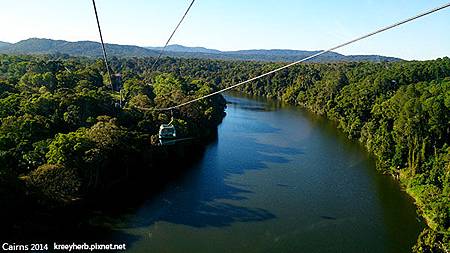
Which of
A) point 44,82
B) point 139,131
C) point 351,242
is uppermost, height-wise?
point 44,82

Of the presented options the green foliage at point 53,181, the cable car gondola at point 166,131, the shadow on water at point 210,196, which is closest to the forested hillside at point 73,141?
the green foliage at point 53,181

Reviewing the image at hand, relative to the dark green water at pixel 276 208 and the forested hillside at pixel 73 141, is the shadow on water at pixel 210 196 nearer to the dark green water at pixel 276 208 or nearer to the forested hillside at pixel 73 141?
the dark green water at pixel 276 208

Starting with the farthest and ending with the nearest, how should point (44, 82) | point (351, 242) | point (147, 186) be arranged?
point (44, 82) → point (147, 186) → point (351, 242)

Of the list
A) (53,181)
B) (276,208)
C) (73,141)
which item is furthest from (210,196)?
(53,181)

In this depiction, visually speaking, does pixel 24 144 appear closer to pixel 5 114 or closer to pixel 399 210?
pixel 5 114

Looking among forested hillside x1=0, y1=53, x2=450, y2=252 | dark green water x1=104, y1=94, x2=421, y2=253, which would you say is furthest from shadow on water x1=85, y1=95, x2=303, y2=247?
forested hillside x1=0, y1=53, x2=450, y2=252

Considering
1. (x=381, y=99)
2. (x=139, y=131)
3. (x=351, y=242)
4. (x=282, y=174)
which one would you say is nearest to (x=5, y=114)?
(x=139, y=131)

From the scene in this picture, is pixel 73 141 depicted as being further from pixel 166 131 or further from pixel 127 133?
pixel 166 131

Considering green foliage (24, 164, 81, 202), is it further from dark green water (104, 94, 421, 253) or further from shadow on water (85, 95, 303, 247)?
dark green water (104, 94, 421, 253)
